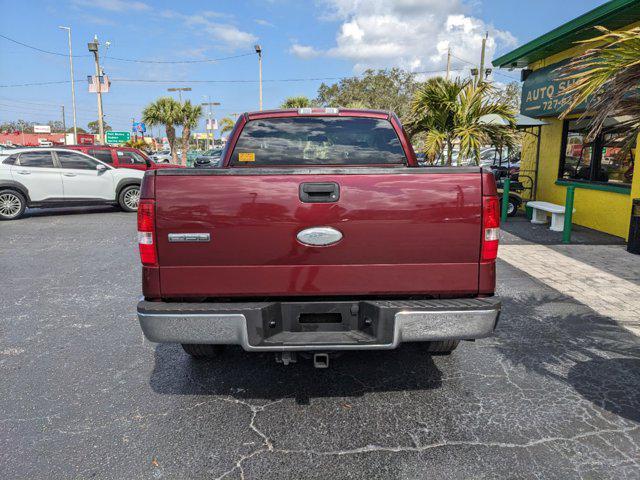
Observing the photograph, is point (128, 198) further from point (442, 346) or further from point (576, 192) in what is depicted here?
point (442, 346)

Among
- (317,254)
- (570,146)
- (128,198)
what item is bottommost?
(128,198)

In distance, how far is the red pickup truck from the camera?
2.80 m

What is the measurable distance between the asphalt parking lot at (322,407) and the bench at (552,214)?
5.82 meters

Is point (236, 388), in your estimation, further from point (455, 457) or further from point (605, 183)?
point (605, 183)

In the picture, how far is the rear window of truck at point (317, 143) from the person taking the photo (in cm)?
409

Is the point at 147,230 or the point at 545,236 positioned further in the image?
the point at 545,236

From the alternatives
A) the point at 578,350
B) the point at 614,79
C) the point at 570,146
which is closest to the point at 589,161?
the point at 570,146

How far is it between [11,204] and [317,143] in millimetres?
10999

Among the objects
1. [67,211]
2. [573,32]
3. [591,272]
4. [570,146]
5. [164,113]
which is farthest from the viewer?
[164,113]

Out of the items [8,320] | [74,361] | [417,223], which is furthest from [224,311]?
[8,320]

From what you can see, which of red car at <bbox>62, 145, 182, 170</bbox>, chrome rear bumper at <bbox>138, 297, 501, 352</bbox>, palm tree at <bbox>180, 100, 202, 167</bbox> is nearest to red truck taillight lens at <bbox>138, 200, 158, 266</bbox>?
chrome rear bumper at <bbox>138, 297, 501, 352</bbox>

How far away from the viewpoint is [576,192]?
1114 cm

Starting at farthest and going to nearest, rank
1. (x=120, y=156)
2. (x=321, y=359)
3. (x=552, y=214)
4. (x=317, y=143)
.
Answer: (x=120, y=156) < (x=552, y=214) < (x=317, y=143) < (x=321, y=359)

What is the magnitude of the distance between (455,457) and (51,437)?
241 cm
